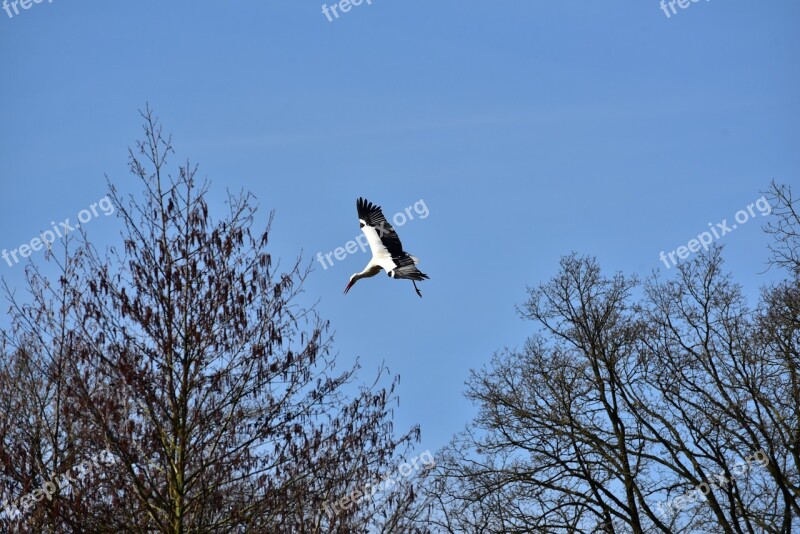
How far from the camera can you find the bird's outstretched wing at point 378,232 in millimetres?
17344

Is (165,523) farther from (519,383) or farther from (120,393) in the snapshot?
(519,383)

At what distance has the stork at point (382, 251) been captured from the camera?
16.3m

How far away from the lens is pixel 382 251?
17.3 m

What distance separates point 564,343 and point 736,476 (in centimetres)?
435

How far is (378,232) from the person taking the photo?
59.2 feet

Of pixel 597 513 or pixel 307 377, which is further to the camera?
pixel 597 513

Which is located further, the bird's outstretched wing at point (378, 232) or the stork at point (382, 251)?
the bird's outstretched wing at point (378, 232)

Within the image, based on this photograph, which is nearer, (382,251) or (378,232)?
(382,251)

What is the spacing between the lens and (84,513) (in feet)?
33.0

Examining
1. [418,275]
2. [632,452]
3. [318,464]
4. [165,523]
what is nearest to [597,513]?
[632,452]

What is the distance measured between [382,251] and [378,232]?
790 millimetres

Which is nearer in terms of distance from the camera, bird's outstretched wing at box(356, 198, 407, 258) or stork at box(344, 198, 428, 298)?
stork at box(344, 198, 428, 298)

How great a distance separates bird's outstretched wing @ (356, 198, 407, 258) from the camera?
17344mm

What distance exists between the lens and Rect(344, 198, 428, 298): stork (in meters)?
16.3
